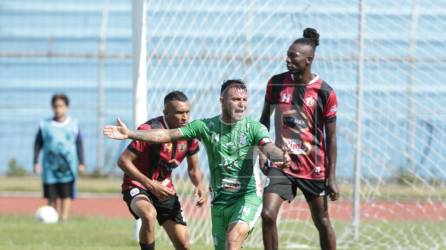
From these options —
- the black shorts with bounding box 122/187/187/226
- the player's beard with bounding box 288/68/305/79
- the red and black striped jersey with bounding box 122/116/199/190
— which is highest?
the player's beard with bounding box 288/68/305/79

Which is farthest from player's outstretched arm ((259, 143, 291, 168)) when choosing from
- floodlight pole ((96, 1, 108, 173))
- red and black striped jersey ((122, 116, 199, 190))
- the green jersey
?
floodlight pole ((96, 1, 108, 173))

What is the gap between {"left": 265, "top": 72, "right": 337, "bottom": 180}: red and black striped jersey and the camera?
30.7 ft

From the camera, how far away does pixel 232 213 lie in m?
8.48

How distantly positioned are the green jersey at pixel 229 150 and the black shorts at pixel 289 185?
2.24ft

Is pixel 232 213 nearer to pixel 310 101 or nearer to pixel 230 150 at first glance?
pixel 230 150

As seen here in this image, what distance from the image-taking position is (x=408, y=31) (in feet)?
45.7

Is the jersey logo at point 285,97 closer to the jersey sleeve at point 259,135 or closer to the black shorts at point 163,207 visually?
the jersey sleeve at point 259,135

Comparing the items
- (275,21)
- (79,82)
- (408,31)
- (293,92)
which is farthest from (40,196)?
(293,92)

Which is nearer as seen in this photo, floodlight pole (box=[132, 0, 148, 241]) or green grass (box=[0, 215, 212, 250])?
green grass (box=[0, 215, 212, 250])

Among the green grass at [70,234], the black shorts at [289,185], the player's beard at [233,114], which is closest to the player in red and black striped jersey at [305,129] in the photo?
the black shorts at [289,185]

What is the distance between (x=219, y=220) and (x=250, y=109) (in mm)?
5721

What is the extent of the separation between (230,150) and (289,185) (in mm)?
1005

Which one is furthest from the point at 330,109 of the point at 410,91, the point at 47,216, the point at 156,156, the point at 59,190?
the point at 59,190

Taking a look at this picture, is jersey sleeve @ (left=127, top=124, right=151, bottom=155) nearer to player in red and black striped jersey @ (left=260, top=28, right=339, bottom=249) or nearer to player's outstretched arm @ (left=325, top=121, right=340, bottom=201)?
player in red and black striped jersey @ (left=260, top=28, right=339, bottom=249)
